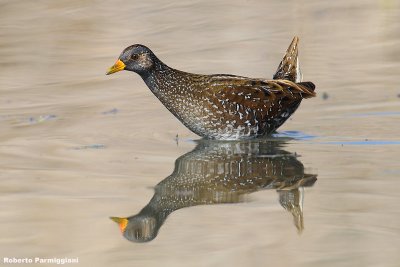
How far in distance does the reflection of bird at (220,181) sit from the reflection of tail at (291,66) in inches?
53.2

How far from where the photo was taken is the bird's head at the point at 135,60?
992cm

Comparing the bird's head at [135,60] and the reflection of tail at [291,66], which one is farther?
the reflection of tail at [291,66]

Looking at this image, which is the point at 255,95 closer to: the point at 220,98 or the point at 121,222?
the point at 220,98

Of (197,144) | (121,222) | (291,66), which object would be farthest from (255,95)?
(121,222)

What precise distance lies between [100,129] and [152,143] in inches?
34.5

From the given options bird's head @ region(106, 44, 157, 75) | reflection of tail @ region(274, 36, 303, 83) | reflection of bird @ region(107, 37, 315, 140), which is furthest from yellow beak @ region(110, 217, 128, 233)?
reflection of tail @ region(274, 36, 303, 83)

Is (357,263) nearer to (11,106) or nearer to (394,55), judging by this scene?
(11,106)

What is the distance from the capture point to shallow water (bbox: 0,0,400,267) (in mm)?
6641

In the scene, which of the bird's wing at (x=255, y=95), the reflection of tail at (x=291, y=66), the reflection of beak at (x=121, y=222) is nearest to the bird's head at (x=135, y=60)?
the bird's wing at (x=255, y=95)

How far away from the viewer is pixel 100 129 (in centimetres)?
1045

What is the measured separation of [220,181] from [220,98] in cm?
178

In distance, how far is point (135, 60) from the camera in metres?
9.95

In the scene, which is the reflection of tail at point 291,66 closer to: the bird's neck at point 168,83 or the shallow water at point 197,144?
the shallow water at point 197,144

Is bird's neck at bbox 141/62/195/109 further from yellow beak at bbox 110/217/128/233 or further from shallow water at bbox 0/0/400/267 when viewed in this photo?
yellow beak at bbox 110/217/128/233
